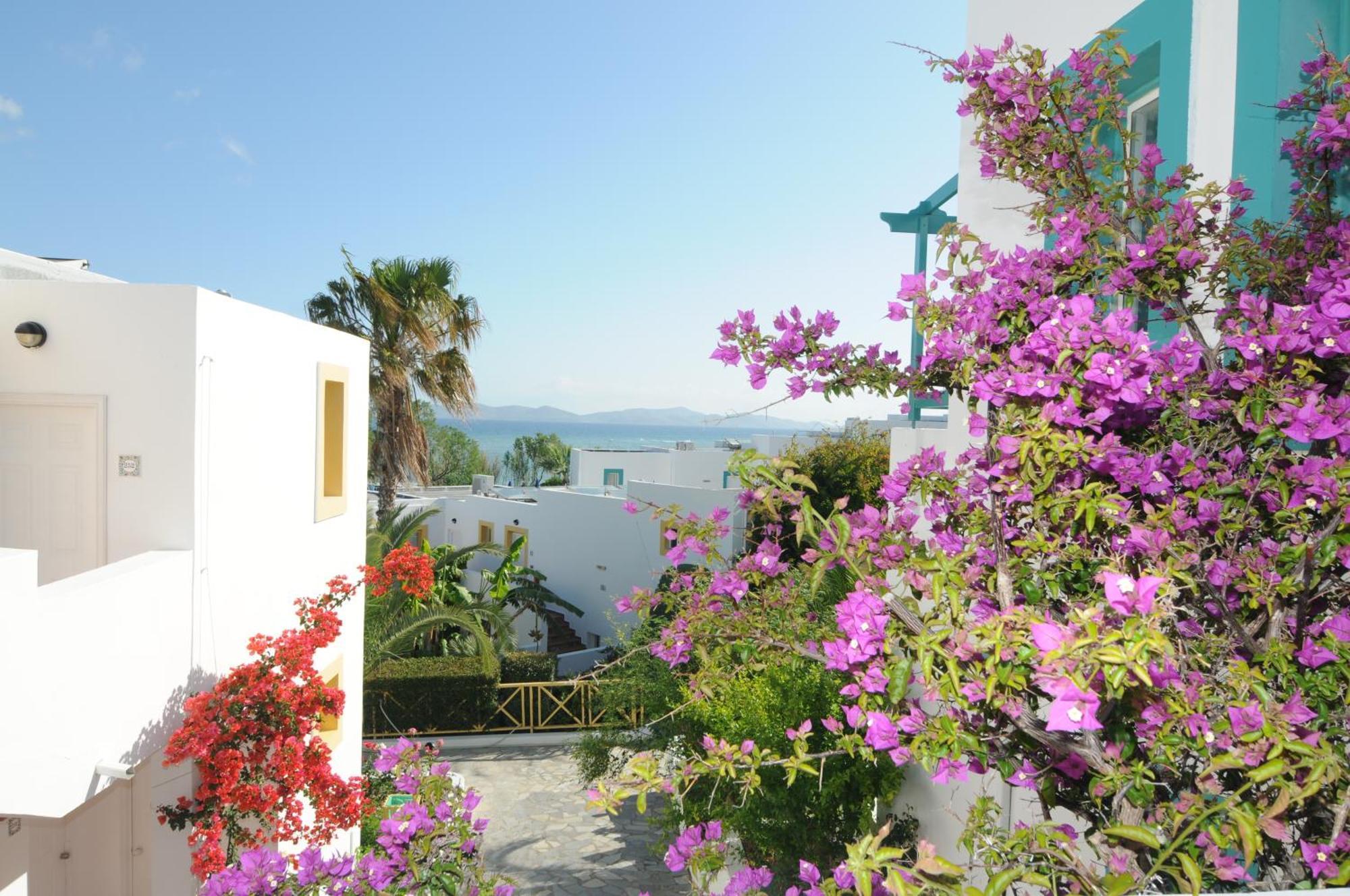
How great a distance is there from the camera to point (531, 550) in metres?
22.4

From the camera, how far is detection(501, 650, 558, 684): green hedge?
14789mm

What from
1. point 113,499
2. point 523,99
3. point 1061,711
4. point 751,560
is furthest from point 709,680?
point 523,99

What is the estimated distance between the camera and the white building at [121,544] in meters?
4.02

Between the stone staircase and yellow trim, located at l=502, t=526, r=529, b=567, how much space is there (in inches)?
79.9

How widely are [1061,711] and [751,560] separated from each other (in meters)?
1.35

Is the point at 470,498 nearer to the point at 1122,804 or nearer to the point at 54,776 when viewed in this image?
the point at 54,776

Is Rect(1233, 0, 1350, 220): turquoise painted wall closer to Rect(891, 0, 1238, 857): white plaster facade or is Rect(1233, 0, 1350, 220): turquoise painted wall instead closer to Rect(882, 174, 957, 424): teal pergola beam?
Rect(891, 0, 1238, 857): white plaster facade

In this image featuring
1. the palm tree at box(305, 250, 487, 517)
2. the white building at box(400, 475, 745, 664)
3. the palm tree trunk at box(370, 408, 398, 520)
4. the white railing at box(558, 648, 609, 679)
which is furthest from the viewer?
the white building at box(400, 475, 745, 664)

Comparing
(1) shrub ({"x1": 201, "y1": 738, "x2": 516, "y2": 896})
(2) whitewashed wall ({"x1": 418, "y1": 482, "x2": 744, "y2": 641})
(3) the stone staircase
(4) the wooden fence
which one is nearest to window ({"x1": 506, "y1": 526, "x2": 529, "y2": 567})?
(2) whitewashed wall ({"x1": 418, "y1": 482, "x2": 744, "y2": 641})

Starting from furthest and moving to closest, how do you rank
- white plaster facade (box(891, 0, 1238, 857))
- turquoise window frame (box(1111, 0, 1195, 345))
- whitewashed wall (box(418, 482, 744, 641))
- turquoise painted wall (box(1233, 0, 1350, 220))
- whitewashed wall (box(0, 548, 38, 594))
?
whitewashed wall (box(418, 482, 744, 641)) → whitewashed wall (box(0, 548, 38, 594)) → turquoise window frame (box(1111, 0, 1195, 345)) → white plaster facade (box(891, 0, 1238, 857)) → turquoise painted wall (box(1233, 0, 1350, 220))

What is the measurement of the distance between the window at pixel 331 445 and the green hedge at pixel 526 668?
7.18 meters

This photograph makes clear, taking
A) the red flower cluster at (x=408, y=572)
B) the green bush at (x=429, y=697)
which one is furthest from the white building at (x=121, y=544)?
the green bush at (x=429, y=697)

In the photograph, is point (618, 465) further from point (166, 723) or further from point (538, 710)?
point (166, 723)

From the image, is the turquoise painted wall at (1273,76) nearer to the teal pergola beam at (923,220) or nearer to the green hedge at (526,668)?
the teal pergola beam at (923,220)
